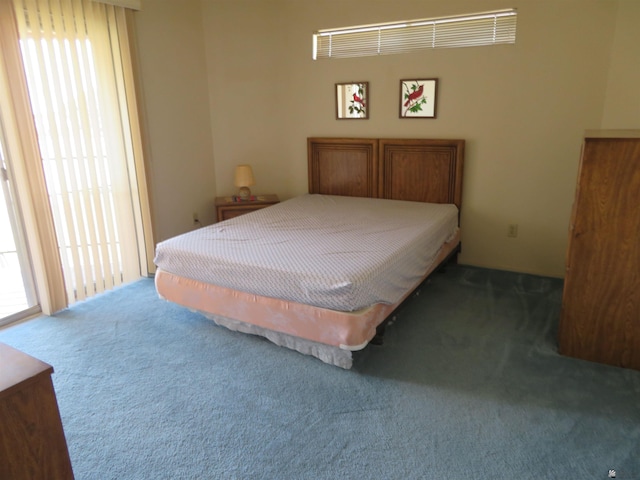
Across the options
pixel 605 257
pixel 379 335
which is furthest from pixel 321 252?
pixel 605 257

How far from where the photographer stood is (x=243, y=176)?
175 inches

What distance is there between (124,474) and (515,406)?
5.93 feet

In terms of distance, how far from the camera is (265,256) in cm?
270

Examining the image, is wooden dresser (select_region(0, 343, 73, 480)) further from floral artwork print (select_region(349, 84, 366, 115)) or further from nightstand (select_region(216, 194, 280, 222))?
floral artwork print (select_region(349, 84, 366, 115))

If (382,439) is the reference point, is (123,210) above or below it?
above

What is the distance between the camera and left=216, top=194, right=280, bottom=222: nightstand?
4320 mm

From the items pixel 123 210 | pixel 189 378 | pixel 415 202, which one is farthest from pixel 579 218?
pixel 123 210

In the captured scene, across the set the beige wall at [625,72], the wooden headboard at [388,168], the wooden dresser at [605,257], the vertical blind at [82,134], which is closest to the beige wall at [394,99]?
the beige wall at [625,72]

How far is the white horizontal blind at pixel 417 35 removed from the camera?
140 inches

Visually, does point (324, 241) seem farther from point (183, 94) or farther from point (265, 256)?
point (183, 94)

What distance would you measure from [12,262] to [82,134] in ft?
3.96

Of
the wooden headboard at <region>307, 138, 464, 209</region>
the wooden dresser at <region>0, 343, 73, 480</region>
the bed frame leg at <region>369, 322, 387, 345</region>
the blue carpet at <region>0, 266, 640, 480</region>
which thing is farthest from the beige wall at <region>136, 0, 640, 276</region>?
the wooden dresser at <region>0, 343, 73, 480</region>

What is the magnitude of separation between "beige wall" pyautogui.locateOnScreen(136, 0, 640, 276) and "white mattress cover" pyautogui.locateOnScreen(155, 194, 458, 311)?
2.11ft

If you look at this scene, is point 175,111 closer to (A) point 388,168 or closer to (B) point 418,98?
(A) point 388,168
